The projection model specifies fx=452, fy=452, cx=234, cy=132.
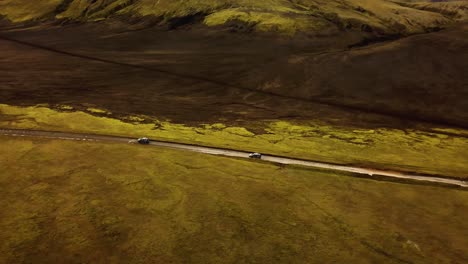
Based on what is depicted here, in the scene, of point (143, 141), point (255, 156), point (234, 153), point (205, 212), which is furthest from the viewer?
point (143, 141)

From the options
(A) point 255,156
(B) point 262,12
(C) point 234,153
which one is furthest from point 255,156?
(B) point 262,12

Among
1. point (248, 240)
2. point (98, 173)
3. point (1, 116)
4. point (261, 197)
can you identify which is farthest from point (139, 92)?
point (248, 240)

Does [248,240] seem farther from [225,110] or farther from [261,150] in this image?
[225,110]

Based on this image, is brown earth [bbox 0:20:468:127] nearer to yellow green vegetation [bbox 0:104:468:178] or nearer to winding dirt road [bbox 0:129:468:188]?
yellow green vegetation [bbox 0:104:468:178]

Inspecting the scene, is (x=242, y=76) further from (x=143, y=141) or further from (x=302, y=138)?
(x=143, y=141)

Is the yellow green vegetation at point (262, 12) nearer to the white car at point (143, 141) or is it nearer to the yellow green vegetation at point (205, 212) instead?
the white car at point (143, 141)

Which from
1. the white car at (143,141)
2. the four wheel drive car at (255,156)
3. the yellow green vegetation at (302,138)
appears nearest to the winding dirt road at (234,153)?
the four wheel drive car at (255,156)
